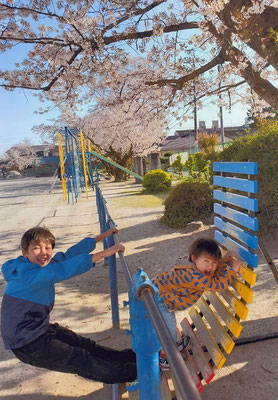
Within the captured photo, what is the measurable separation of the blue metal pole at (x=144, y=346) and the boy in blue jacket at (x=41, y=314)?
1.95ft

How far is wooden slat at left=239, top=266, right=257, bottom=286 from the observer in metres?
2.18

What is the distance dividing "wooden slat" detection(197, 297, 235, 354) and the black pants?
1.97 ft

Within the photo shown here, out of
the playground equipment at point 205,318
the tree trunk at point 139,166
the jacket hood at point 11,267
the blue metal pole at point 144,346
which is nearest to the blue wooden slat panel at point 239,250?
the playground equipment at point 205,318

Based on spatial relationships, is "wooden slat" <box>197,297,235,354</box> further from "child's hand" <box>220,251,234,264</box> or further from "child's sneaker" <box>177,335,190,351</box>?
"child's hand" <box>220,251,234,264</box>

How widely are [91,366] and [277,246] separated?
4.35m

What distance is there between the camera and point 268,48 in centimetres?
466

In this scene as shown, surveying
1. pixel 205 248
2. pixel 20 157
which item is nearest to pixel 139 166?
pixel 205 248

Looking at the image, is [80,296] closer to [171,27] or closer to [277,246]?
[277,246]

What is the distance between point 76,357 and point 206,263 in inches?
41.4

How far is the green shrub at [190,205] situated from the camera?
784cm

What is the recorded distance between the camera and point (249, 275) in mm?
2244

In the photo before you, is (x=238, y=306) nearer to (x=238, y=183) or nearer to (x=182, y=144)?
(x=238, y=183)

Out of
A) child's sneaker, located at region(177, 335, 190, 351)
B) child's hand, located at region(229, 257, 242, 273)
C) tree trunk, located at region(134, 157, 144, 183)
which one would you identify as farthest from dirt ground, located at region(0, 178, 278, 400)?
tree trunk, located at region(134, 157, 144, 183)

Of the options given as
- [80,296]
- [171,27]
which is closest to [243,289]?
[80,296]
